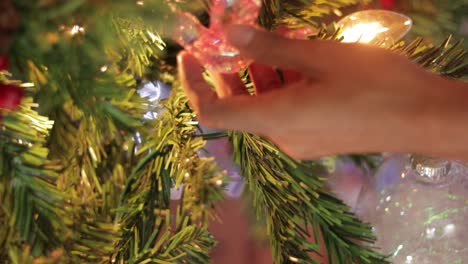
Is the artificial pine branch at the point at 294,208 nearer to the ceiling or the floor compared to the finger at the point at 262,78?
nearer to the floor

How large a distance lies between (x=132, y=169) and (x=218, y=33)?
10.2 inches

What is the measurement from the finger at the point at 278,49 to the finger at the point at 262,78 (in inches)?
2.6

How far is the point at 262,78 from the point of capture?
346 mm

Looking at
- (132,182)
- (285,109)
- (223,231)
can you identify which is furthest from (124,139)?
(223,231)

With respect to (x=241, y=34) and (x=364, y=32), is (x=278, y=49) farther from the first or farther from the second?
(x=364, y=32)

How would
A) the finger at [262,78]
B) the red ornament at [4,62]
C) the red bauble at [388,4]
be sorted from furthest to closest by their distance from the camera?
the red bauble at [388,4]
the finger at [262,78]
the red ornament at [4,62]

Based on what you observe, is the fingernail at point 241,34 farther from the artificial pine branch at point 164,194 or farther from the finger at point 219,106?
the artificial pine branch at point 164,194

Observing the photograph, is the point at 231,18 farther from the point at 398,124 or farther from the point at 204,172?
the point at 204,172

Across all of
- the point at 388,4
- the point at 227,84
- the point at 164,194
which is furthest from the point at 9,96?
the point at 388,4

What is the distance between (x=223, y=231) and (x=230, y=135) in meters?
0.54

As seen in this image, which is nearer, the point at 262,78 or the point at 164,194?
the point at 262,78

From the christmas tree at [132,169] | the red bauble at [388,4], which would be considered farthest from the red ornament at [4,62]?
the red bauble at [388,4]

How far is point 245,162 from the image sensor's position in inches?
17.6

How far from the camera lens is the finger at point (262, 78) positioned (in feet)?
1.13
